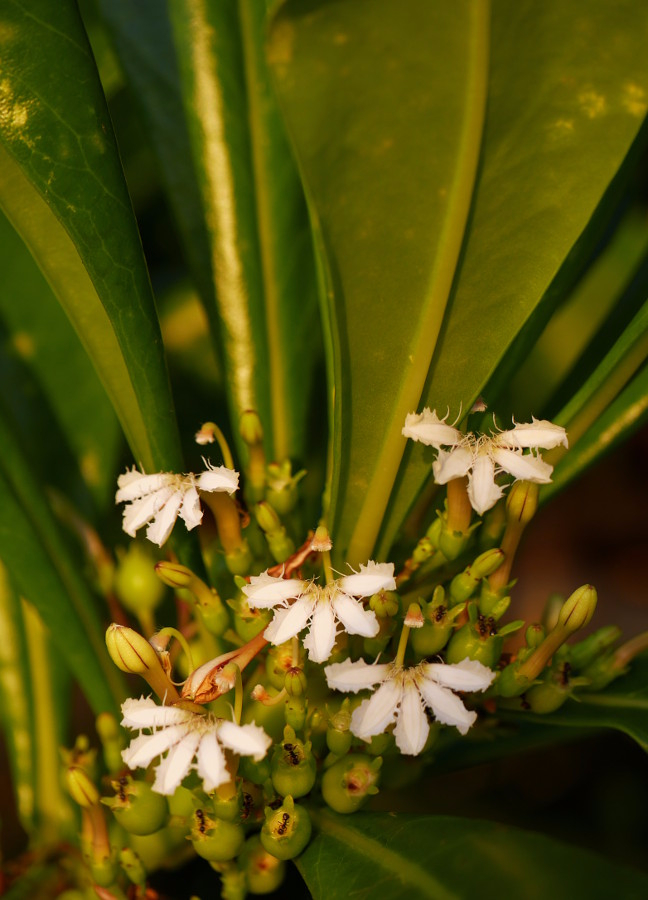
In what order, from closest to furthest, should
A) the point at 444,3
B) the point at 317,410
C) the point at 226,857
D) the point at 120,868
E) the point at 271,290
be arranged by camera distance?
the point at 444,3
the point at 226,857
the point at 120,868
the point at 271,290
the point at 317,410

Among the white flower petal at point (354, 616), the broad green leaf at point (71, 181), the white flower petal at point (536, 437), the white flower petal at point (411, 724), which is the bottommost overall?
the white flower petal at point (411, 724)

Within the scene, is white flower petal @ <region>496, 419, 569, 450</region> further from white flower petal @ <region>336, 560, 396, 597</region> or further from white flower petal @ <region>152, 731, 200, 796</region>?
white flower petal @ <region>152, 731, 200, 796</region>

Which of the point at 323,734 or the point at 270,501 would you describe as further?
the point at 270,501

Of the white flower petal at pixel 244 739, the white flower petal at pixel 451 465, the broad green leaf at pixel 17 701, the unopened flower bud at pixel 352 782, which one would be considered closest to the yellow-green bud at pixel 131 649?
the white flower petal at pixel 244 739

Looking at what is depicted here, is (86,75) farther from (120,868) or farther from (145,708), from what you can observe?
(120,868)

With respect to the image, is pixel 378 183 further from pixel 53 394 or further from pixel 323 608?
pixel 53 394

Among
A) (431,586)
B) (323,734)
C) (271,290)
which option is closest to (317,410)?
(271,290)

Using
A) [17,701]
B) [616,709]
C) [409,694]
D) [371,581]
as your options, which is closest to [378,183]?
[371,581]

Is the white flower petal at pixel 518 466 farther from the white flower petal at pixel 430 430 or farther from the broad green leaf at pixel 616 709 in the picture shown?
the broad green leaf at pixel 616 709
